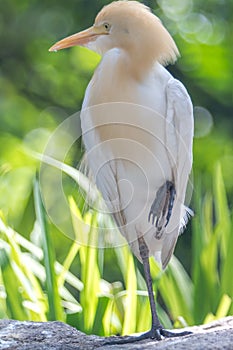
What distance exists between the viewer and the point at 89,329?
7.23 ft

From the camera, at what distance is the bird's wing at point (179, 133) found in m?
2.02

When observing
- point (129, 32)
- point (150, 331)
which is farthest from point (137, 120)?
point (150, 331)

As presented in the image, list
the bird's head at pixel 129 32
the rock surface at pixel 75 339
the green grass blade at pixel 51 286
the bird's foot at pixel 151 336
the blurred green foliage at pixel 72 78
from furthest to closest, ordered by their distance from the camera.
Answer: the blurred green foliage at pixel 72 78, the green grass blade at pixel 51 286, the bird's head at pixel 129 32, the bird's foot at pixel 151 336, the rock surface at pixel 75 339

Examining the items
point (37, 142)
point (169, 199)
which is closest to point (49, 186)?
point (37, 142)

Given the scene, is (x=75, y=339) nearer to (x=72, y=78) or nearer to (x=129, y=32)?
(x=129, y=32)

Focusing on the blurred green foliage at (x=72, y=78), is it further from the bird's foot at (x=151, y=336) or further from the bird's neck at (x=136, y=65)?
the bird's foot at (x=151, y=336)

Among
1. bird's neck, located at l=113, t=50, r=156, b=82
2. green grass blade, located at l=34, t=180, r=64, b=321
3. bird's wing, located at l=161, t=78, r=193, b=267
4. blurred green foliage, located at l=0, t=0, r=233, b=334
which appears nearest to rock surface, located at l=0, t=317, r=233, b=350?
green grass blade, located at l=34, t=180, r=64, b=321

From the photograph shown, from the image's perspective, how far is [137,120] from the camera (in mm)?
2020

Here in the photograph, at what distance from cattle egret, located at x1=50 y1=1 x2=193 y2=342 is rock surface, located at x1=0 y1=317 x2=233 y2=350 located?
13 centimetres

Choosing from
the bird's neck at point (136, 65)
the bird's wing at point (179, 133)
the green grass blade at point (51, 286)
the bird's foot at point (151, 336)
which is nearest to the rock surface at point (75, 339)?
the bird's foot at point (151, 336)

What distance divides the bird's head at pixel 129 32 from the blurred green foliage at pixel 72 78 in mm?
1385

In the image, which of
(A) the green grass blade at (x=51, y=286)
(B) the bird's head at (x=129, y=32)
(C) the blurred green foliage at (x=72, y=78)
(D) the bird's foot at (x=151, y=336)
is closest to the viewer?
(D) the bird's foot at (x=151, y=336)

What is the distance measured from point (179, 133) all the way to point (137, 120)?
117 mm

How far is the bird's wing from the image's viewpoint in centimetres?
202
